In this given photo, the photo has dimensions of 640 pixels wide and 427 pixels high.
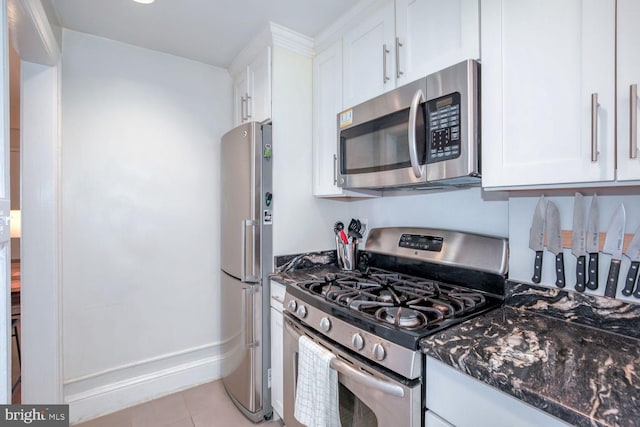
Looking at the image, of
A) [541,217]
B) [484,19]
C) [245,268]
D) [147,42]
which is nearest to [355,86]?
[484,19]

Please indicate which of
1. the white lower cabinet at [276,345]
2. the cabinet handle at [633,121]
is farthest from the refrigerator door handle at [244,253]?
the cabinet handle at [633,121]

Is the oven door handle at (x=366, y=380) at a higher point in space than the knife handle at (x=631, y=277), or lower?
lower

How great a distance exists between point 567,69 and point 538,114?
137 millimetres

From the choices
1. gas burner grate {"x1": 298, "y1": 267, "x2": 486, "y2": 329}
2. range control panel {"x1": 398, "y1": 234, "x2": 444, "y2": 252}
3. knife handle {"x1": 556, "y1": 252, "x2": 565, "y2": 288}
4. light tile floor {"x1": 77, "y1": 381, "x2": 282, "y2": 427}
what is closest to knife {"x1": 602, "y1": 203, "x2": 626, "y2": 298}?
knife handle {"x1": 556, "y1": 252, "x2": 565, "y2": 288}

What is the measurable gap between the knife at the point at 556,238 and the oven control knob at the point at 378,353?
0.72 metres

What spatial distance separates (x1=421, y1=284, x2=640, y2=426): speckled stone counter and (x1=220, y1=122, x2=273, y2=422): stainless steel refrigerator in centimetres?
118

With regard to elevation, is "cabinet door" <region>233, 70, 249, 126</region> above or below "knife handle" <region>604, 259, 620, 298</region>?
above

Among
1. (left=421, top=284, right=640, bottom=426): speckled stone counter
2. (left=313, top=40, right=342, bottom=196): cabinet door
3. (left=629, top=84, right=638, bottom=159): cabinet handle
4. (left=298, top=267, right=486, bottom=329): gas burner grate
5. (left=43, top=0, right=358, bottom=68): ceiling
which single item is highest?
(left=43, top=0, right=358, bottom=68): ceiling

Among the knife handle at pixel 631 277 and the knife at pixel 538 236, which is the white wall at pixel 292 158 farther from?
the knife handle at pixel 631 277

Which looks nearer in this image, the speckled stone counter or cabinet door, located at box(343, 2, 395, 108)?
the speckled stone counter

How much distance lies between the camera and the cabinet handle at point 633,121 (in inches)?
30.6

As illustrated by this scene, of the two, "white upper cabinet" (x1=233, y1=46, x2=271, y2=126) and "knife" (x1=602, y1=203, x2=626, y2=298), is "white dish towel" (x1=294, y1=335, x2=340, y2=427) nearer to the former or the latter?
"knife" (x1=602, y1=203, x2=626, y2=298)

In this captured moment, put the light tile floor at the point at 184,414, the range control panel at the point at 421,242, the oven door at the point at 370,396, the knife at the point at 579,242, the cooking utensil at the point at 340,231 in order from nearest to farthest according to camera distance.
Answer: the oven door at the point at 370,396, the knife at the point at 579,242, the range control panel at the point at 421,242, the light tile floor at the point at 184,414, the cooking utensil at the point at 340,231

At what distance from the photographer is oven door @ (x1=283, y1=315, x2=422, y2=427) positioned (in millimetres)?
951
